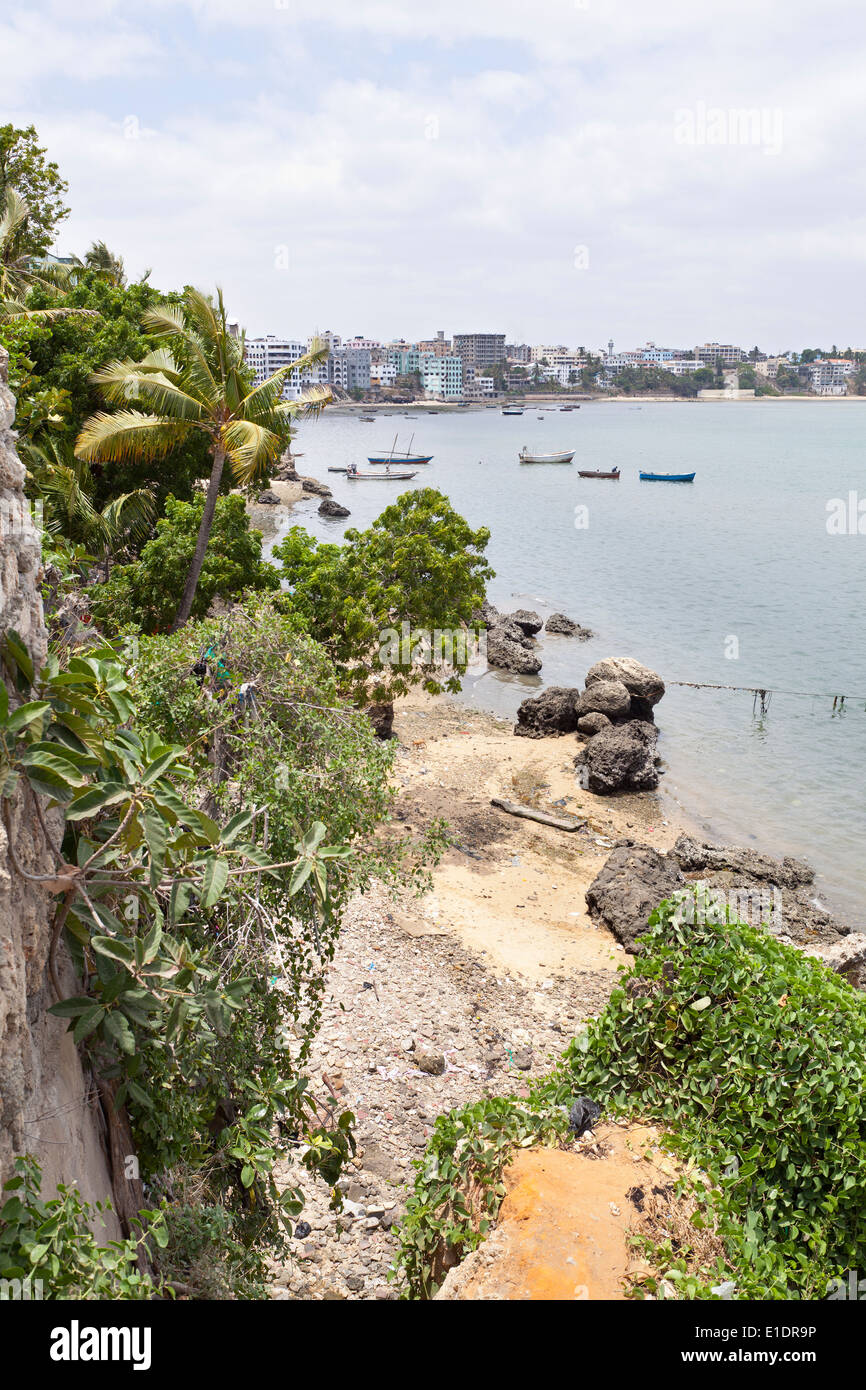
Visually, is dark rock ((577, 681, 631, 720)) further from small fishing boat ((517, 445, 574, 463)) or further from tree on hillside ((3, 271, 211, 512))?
small fishing boat ((517, 445, 574, 463))

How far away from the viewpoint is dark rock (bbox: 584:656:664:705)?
26.3 meters

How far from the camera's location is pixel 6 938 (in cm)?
466

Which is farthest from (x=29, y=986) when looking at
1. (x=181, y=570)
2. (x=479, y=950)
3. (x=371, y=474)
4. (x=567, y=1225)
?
(x=371, y=474)

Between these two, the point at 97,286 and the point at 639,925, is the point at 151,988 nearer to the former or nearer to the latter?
the point at 639,925

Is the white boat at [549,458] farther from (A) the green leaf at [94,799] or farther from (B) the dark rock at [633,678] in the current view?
(A) the green leaf at [94,799]

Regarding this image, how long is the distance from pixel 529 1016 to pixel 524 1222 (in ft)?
20.9

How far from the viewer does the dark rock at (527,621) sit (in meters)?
37.1

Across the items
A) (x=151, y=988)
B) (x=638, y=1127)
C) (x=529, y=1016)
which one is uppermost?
(x=151, y=988)

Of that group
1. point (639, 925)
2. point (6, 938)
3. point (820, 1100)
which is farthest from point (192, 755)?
point (639, 925)

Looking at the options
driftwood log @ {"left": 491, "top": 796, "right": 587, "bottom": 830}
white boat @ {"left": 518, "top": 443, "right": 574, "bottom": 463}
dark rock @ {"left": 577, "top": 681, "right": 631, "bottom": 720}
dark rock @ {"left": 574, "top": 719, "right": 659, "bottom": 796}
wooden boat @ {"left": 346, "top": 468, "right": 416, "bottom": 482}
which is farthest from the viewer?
white boat @ {"left": 518, "top": 443, "right": 574, "bottom": 463}

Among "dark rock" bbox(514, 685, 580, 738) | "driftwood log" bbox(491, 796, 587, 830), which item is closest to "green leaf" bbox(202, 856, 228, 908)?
"driftwood log" bbox(491, 796, 587, 830)

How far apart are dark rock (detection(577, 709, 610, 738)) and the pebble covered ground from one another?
10878mm

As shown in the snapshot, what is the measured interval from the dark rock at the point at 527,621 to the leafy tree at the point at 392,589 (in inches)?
702

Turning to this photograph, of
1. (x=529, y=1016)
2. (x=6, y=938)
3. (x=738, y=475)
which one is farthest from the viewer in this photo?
(x=738, y=475)
